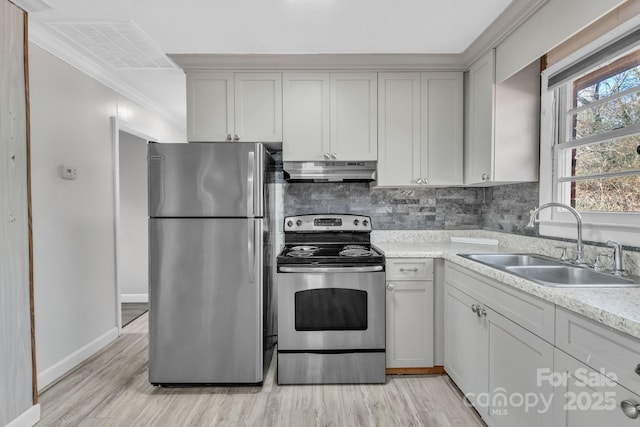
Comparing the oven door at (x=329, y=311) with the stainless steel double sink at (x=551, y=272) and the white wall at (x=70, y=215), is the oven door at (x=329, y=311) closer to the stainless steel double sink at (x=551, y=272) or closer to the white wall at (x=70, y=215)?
the stainless steel double sink at (x=551, y=272)

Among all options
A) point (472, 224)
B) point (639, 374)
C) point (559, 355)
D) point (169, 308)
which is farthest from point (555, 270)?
point (169, 308)

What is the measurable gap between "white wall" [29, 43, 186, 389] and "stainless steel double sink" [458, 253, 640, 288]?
9.39ft

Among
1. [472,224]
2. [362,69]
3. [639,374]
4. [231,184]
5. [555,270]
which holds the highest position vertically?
[362,69]

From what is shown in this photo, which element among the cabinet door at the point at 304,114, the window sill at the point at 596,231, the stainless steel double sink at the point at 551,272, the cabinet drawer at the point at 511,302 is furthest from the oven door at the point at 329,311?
the window sill at the point at 596,231

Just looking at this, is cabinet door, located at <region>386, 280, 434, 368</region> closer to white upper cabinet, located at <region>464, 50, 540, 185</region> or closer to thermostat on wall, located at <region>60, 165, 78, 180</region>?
white upper cabinet, located at <region>464, 50, 540, 185</region>

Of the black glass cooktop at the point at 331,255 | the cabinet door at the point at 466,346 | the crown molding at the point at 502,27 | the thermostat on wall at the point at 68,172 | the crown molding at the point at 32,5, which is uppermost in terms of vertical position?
the crown molding at the point at 32,5

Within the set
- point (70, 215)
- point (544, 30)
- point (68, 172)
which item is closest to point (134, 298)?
point (70, 215)

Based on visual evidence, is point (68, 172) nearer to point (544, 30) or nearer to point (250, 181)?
point (250, 181)

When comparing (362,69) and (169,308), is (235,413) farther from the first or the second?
(362,69)

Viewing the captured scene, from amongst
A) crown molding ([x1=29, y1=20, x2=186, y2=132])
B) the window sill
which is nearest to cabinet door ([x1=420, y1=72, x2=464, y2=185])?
the window sill

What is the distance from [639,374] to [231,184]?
2051 millimetres

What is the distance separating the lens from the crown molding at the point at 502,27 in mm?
1861

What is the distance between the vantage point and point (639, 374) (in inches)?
35.9

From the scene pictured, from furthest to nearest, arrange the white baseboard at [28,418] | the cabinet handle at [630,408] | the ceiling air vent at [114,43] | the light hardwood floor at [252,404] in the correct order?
the ceiling air vent at [114,43]
the light hardwood floor at [252,404]
the white baseboard at [28,418]
the cabinet handle at [630,408]
